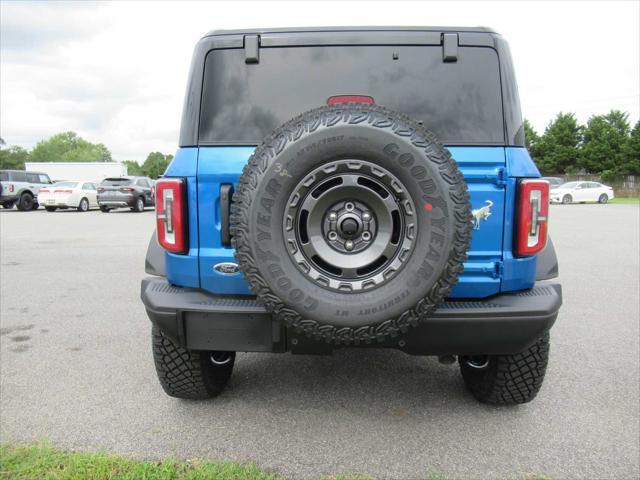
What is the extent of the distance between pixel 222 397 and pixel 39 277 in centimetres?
494

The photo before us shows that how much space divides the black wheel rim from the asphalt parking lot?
0.98m

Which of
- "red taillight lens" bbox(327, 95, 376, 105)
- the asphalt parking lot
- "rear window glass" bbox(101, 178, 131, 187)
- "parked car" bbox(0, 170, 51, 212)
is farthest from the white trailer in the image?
"red taillight lens" bbox(327, 95, 376, 105)

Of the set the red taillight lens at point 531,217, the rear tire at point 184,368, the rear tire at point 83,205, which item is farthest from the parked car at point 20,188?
the red taillight lens at point 531,217

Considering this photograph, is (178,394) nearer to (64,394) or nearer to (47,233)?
(64,394)

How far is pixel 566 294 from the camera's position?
5.74 meters

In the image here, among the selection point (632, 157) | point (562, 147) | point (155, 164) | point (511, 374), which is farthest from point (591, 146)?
point (155, 164)

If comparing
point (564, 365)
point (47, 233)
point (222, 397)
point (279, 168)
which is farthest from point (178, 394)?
point (47, 233)

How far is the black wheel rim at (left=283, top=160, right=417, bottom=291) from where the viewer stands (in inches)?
79.7

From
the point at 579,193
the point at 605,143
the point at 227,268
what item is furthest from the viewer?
the point at 605,143

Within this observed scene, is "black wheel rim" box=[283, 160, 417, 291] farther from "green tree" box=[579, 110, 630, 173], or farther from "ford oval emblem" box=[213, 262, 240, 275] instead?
"green tree" box=[579, 110, 630, 173]

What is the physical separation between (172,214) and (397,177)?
1135 mm

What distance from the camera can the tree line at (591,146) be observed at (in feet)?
149

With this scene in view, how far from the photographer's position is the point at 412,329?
2.24 metres

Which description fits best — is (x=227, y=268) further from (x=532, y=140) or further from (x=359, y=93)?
(x=532, y=140)
